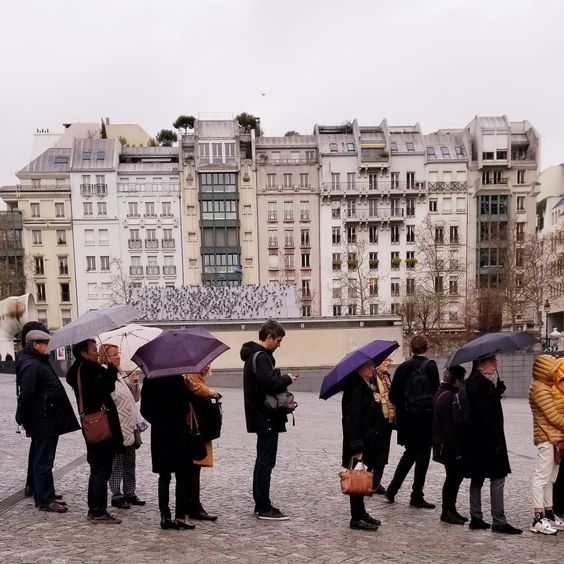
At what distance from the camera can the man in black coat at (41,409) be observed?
17.8 feet

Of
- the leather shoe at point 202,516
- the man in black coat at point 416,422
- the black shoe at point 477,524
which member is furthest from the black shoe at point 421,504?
the leather shoe at point 202,516

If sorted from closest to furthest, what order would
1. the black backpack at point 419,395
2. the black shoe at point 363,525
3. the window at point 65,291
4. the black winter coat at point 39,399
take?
the black shoe at point 363,525 < the black winter coat at point 39,399 < the black backpack at point 419,395 < the window at point 65,291

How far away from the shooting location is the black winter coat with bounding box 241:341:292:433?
5.03 meters

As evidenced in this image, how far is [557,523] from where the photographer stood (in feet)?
17.0

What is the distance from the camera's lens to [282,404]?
5141 mm

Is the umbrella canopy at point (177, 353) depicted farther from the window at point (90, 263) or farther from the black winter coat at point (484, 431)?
the window at point (90, 263)

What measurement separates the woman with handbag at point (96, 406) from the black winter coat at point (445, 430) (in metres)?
3.11

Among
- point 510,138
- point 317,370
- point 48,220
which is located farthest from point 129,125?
point 317,370

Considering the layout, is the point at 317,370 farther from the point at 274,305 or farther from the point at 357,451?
the point at 357,451

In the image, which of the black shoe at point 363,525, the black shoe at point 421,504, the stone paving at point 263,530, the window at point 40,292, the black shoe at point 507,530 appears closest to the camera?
the stone paving at point 263,530

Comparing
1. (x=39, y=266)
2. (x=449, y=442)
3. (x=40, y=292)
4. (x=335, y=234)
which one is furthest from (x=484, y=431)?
(x=40, y=292)

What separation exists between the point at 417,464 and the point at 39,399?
4.06m

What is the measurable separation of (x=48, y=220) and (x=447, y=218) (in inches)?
1606

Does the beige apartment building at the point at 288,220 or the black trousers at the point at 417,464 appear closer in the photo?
the black trousers at the point at 417,464
